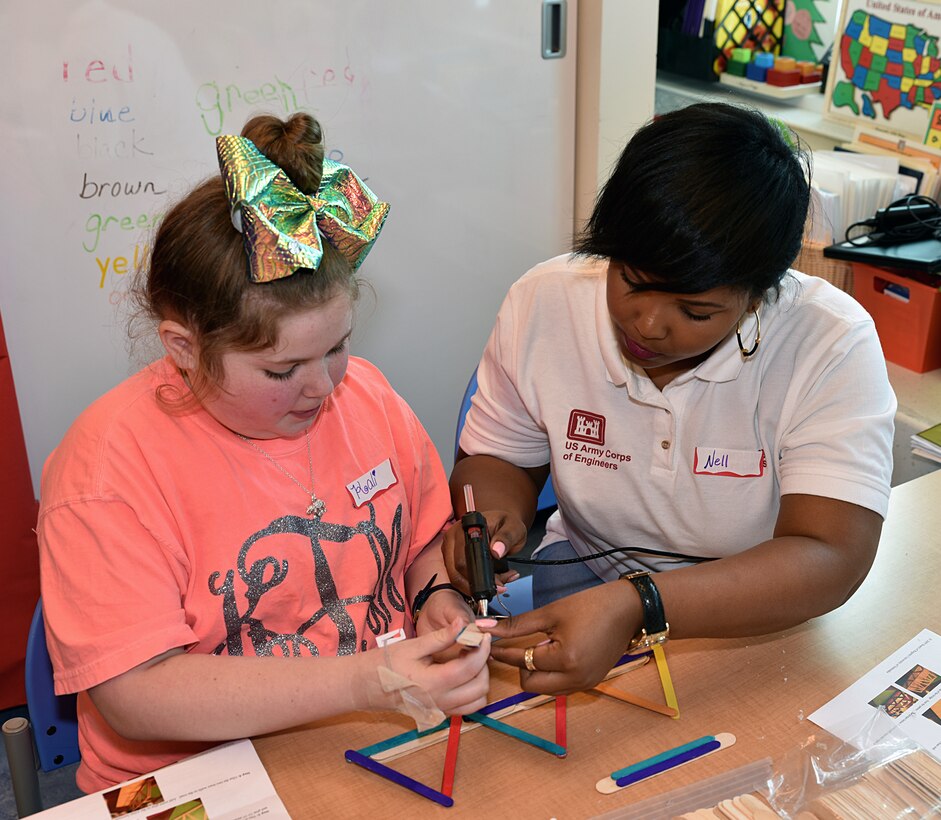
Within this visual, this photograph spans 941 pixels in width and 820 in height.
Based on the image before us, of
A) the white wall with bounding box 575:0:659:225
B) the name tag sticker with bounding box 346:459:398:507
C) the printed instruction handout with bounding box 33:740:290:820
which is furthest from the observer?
the white wall with bounding box 575:0:659:225

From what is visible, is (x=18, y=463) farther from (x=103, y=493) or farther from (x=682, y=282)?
(x=682, y=282)

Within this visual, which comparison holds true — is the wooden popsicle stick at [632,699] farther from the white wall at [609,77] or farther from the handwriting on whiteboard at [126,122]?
the white wall at [609,77]

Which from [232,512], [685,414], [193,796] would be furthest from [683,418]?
[193,796]

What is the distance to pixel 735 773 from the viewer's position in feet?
3.69

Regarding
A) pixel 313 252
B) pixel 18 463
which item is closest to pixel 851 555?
pixel 313 252

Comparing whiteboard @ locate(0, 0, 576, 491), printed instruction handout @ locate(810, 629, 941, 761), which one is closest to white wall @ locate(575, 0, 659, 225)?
whiteboard @ locate(0, 0, 576, 491)

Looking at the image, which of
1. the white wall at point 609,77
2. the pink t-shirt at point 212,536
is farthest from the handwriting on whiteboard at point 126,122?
the pink t-shirt at point 212,536

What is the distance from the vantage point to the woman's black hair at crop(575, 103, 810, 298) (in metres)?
1.19

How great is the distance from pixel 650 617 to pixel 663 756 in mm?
167

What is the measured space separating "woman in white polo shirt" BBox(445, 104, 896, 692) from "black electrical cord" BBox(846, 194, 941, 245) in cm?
122

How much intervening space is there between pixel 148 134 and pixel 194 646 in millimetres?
1339

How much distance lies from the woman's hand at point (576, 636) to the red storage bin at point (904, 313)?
144cm

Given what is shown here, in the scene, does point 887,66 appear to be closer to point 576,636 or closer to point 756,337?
point 756,337

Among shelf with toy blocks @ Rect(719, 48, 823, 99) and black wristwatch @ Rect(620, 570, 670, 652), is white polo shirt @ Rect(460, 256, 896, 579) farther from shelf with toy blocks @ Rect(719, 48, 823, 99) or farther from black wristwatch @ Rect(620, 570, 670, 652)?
shelf with toy blocks @ Rect(719, 48, 823, 99)
